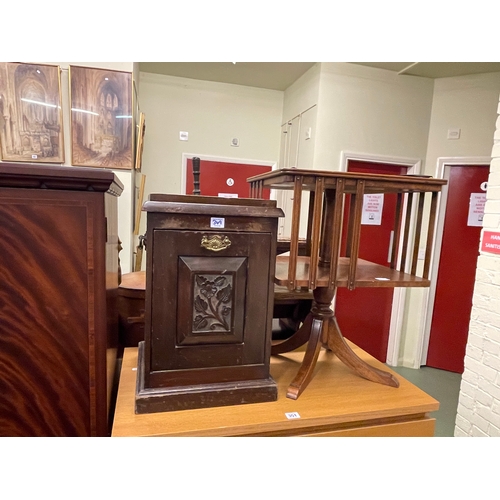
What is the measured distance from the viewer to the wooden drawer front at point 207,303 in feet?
2.85

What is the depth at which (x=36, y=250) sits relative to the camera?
2.74 ft

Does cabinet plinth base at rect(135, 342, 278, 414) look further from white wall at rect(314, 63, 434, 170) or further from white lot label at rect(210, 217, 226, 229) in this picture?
white wall at rect(314, 63, 434, 170)

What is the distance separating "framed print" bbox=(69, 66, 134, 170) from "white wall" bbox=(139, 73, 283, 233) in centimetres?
97

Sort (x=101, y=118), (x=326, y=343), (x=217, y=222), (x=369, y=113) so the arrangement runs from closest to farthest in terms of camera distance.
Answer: (x=217, y=222), (x=326, y=343), (x=101, y=118), (x=369, y=113)

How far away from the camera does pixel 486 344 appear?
1764mm

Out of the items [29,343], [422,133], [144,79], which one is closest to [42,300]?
[29,343]

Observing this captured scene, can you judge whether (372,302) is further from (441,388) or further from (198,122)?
(198,122)

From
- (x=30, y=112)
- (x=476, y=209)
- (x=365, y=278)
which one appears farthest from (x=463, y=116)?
(x=30, y=112)

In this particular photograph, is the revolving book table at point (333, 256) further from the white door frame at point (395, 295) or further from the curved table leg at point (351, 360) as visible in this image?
the white door frame at point (395, 295)

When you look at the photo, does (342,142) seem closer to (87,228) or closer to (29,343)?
(87,228)

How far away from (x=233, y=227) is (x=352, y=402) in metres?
0.61

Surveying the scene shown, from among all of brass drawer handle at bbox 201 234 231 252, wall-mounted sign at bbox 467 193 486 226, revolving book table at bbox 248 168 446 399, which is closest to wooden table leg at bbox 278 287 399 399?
revolving book table at bbox 248 168 446 399

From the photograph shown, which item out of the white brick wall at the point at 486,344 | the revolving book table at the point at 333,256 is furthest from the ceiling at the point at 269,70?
the revolving book table at the point at 333,256

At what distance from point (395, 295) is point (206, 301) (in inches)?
110
